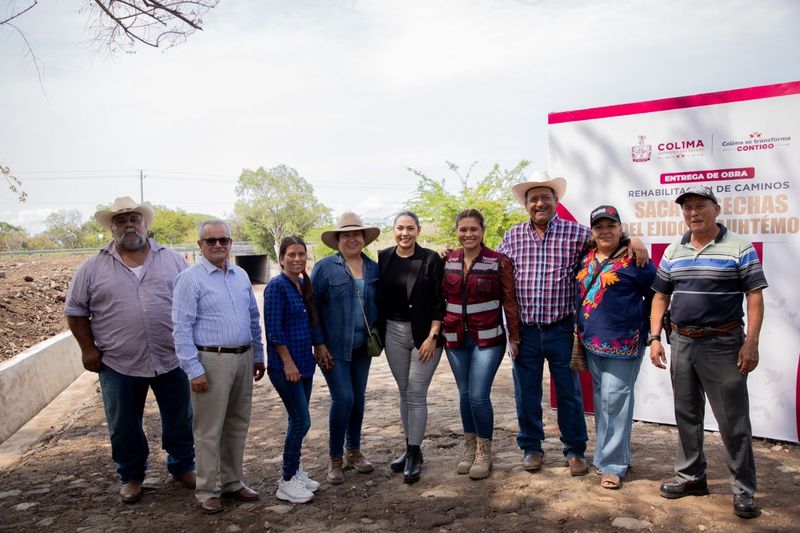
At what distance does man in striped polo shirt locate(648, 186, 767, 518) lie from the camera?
3.60m

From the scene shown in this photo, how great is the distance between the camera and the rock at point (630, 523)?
3547 mm

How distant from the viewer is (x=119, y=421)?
4234 millimetres

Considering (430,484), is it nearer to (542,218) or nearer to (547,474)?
(547,474)

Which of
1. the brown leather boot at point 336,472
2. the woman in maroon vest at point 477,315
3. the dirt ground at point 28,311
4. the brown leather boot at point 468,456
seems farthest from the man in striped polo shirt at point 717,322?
the dirt ground at point 28,311

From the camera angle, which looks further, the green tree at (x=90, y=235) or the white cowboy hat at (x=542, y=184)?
the green tree at (x=90, y=235)

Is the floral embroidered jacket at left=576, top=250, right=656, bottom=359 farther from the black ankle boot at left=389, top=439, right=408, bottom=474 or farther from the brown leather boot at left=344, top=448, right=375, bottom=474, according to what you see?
the brown leather boot at left=344, top=448, right=375, bottom=474

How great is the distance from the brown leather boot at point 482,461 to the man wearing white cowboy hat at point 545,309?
0.30 metres

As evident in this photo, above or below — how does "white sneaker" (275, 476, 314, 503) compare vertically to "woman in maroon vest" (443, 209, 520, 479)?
below

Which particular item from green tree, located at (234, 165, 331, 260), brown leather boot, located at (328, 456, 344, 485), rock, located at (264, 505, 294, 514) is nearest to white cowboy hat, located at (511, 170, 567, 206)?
brown leather boot, located at (328, 456, 344, 485)

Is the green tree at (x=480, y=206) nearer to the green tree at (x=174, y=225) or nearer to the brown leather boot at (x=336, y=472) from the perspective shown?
the brown leather boot at (x=336, y=472)

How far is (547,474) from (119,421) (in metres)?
2.98

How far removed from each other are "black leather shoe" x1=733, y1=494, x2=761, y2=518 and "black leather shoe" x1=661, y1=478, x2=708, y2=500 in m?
0.27

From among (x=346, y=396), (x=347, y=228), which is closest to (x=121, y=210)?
(x=347, y=228)

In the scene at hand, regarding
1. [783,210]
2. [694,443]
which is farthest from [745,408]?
[783,210]
